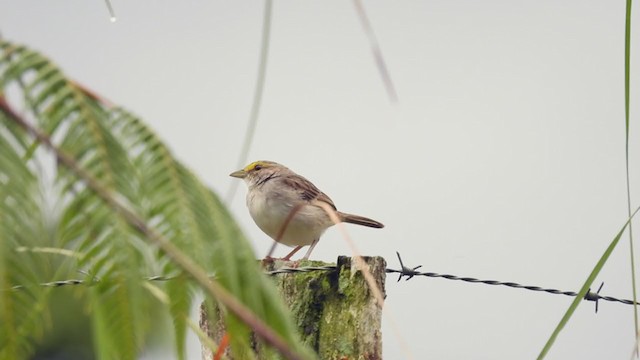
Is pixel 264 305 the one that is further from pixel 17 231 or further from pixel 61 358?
pixel 61 358

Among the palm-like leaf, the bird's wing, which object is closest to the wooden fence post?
the palm-like leaf

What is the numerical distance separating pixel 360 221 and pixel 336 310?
467 centimetres

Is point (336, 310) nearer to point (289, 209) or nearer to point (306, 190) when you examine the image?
point (289, 209)

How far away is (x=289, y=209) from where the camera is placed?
8.11 metres

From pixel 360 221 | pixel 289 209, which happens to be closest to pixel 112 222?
pixel 289 209

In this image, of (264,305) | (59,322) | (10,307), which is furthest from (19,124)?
(59,322)

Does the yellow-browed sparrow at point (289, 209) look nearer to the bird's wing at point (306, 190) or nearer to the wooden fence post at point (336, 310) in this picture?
the bird's wing at point (306, 190)

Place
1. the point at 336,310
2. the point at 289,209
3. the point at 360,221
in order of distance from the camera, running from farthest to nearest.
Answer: the point at 360,221 → the point at 289,209 → the point at 336,310

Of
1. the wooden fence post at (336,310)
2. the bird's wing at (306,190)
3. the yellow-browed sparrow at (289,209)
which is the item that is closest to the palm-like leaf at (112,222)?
the wooden fence post at (336,310)

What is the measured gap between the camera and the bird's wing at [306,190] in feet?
27.5

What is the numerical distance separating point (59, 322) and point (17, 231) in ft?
39.4

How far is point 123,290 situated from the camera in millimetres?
959

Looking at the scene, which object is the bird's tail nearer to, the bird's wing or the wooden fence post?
the bird's wing

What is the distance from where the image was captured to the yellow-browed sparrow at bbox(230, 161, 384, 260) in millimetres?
7973
